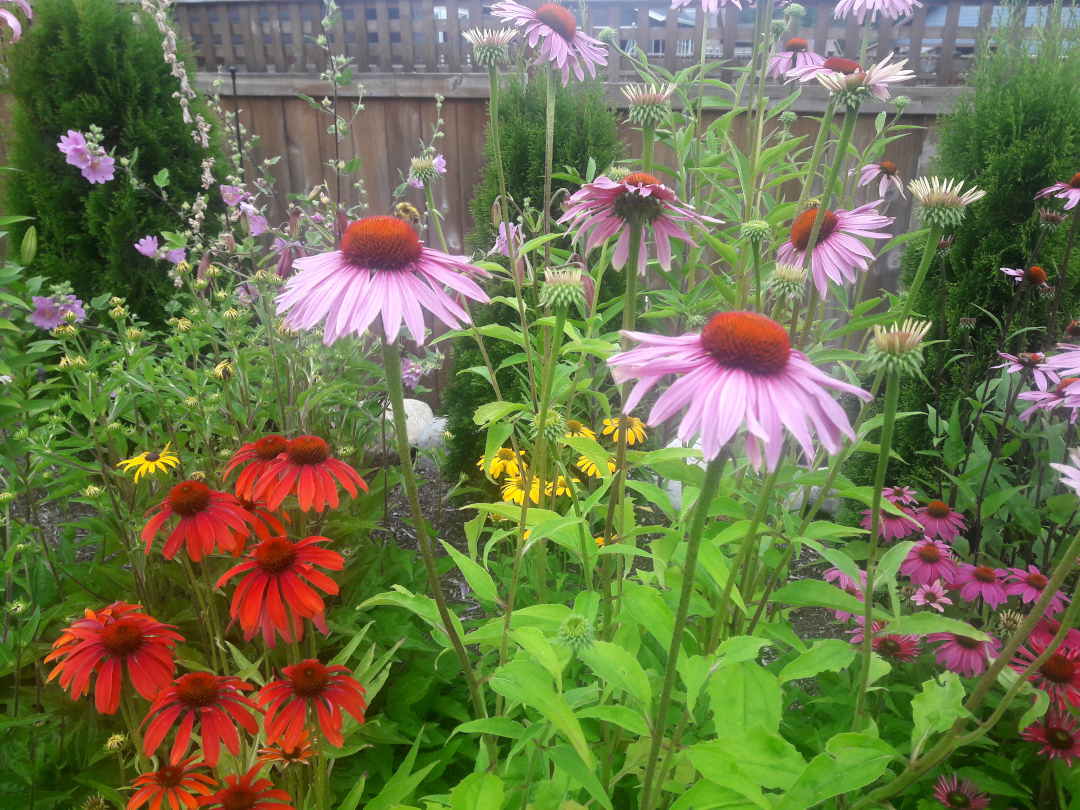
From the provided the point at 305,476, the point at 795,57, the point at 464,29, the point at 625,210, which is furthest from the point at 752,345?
the point at 464,29

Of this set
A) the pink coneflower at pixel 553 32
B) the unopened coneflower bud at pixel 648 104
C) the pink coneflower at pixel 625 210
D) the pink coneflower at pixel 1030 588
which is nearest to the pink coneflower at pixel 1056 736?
the pink coneflower at pixel 1030 588

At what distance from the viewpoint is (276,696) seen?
3.41 feet

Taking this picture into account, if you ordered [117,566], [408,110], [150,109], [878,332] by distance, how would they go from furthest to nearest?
[408,110], [150,109], [117,566], [878,332]

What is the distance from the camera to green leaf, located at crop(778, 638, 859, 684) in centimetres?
98

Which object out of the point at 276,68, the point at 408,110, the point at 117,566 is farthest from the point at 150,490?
the point at 276,68

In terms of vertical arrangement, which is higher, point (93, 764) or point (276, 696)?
point (276, 696)

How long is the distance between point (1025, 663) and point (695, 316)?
1063 mm

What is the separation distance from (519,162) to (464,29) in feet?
6.13

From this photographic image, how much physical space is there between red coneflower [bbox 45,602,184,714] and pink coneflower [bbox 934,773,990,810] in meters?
1.46

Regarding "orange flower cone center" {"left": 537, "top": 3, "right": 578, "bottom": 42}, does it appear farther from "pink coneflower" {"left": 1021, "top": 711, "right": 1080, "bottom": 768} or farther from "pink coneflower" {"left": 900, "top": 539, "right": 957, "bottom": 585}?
"pink coneflower" {"left": 1021, "top": 711, "right": 1080, "bottom": 768}

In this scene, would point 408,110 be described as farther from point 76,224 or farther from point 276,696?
point 276,696

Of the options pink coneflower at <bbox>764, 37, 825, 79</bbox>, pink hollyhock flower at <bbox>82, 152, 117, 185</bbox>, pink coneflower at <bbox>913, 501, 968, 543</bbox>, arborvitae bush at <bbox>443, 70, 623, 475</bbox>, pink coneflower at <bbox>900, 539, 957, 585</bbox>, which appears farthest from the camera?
arborvitae bush at <bbox>443, 70, 623, 475</bbox>

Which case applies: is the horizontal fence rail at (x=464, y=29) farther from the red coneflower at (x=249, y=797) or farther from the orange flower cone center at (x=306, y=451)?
the red coneflower at (x=249, y=797)

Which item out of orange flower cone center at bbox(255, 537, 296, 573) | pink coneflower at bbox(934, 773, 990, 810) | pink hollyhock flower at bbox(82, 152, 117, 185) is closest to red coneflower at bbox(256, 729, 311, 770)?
orange flower cone center at bbox(255, 537, 296, 573)
